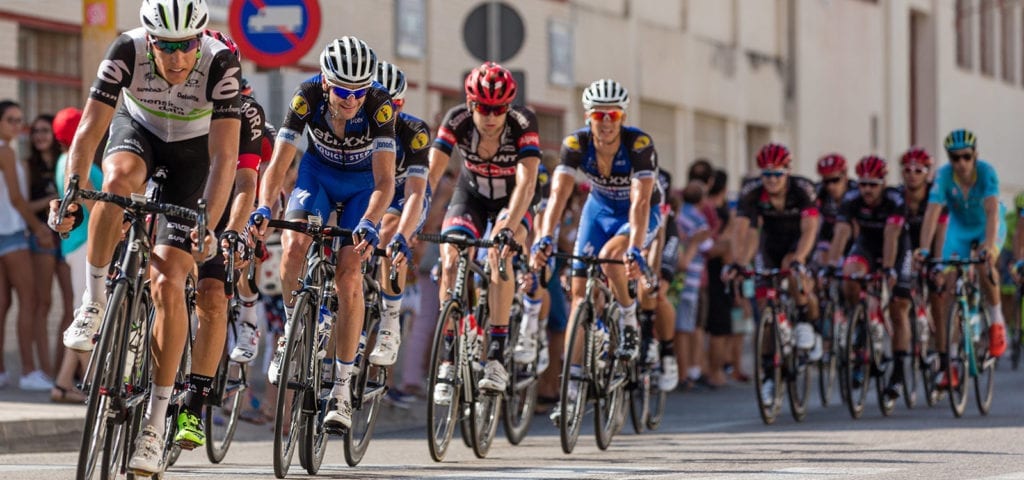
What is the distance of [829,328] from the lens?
15539 millimetres

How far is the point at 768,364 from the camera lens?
47.6 feet

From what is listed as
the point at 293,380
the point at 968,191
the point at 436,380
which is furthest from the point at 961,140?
the point at 293,380

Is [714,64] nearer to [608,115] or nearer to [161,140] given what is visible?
[608,115]

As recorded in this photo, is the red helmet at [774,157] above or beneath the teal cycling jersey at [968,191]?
above

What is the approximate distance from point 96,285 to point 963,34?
39.0 m

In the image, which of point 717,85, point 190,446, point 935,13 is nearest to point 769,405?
point 190,446

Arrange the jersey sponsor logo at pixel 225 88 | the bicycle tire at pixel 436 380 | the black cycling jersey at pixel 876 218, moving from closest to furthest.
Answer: the jersey sponsor logo at pixel 225 88
the bicycle tire at pixel 436 380
the black cycling jersey at pixel 876 218

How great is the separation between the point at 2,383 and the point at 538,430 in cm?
379

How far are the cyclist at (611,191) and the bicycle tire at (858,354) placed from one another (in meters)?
2.52

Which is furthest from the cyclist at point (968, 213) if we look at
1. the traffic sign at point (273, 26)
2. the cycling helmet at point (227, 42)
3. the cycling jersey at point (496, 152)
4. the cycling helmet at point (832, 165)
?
the cycling helmet at point (227, 42)

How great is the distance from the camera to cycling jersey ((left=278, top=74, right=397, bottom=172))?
10258 millimetres

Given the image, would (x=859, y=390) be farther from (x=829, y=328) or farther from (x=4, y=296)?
(x=4, y=296)

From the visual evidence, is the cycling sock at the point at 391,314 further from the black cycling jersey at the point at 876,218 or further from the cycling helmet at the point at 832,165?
the cycling helmet at the point at 832,165

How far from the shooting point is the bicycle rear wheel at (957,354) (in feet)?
49.6
